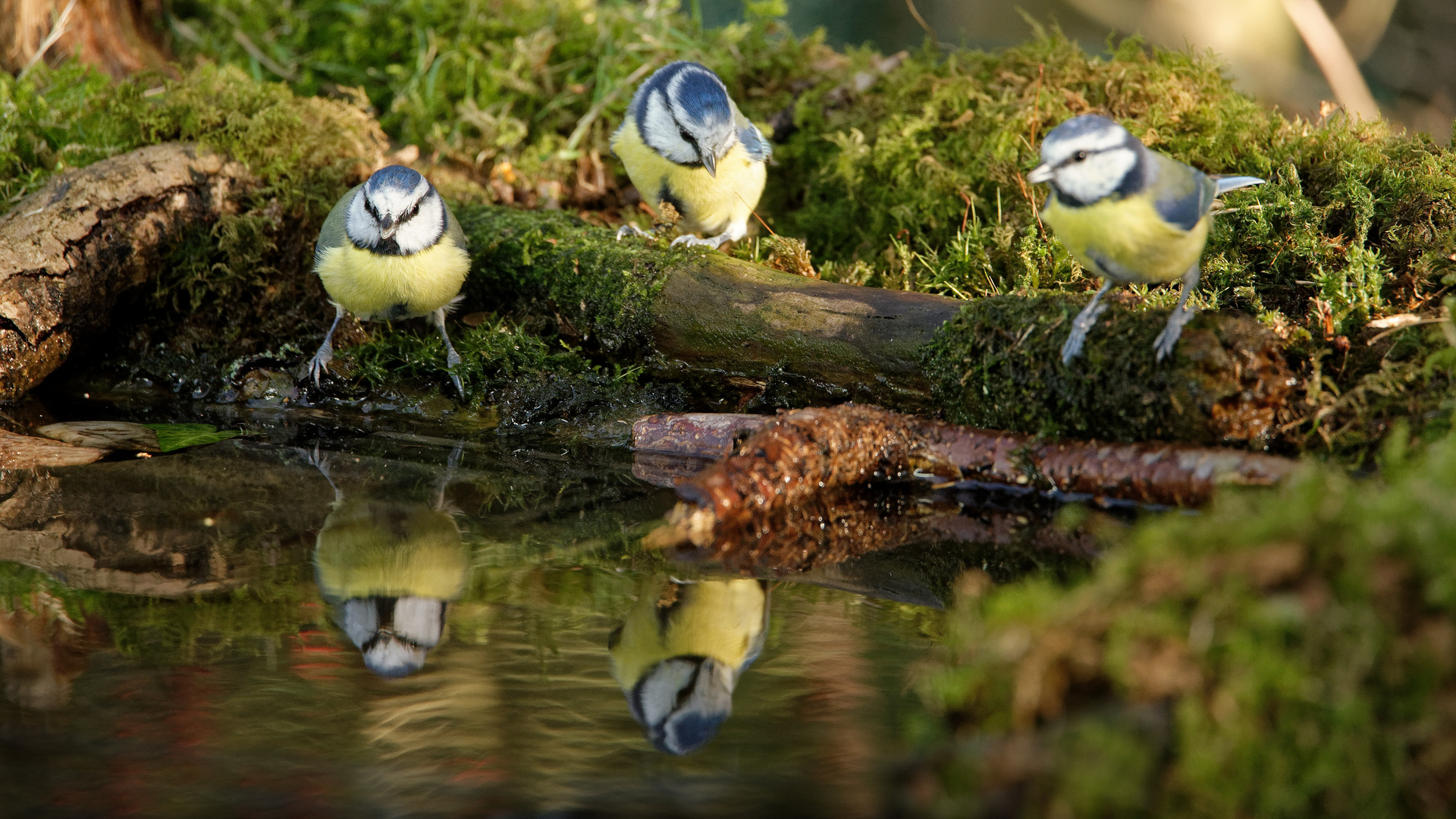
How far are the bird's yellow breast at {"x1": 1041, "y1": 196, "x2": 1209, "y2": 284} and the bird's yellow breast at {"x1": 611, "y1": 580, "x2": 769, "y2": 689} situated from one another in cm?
148

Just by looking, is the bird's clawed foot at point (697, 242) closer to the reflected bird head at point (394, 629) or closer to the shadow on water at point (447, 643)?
the shadow on water at point (447, 643)

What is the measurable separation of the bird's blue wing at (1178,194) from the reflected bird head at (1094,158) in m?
0.07

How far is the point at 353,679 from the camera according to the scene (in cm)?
233

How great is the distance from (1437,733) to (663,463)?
2.91m

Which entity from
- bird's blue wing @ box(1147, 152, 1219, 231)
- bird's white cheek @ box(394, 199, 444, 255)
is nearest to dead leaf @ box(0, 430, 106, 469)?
bird's white cheek @ box(394, 199, 444, 255)

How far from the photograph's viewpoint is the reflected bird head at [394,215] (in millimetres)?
4270

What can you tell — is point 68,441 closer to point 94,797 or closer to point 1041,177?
point 94,797

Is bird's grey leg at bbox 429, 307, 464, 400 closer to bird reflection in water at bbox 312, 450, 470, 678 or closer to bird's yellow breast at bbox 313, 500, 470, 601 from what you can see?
bird reflection in water at bbox 312, 450, 470, 678

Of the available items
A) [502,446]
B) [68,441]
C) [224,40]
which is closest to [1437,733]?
[502,446]

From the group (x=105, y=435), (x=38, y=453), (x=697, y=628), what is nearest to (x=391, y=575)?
(x=697, y=628)

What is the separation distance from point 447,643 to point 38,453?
2.57 metres

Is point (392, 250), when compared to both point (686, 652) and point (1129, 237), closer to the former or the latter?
point (686, 652)

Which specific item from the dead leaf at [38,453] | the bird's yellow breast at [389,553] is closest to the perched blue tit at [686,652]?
the bird's yellow breast at [389,553]

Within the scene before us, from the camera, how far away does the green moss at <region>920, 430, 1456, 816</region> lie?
1639mm
